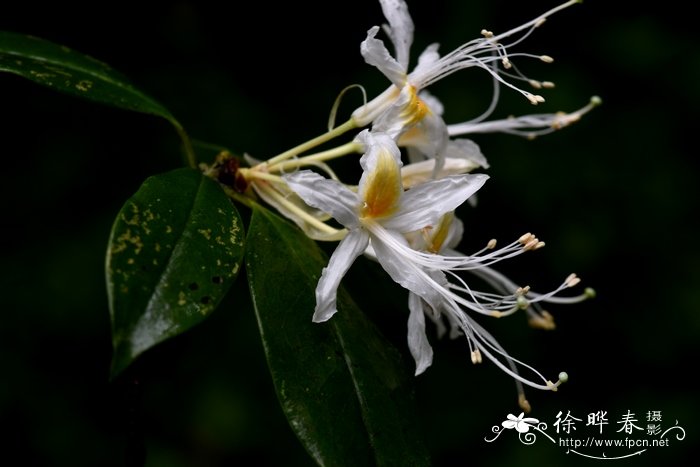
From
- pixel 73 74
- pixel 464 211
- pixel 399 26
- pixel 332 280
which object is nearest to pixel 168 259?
pixel 332 280

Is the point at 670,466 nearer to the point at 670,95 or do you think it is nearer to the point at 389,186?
the point at 670,95

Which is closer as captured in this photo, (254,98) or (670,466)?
(670,466)

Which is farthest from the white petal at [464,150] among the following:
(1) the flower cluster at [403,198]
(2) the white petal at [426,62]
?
(2) the white petal at [426,62]

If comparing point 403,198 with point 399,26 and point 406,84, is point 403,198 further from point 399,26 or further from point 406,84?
point 399,26

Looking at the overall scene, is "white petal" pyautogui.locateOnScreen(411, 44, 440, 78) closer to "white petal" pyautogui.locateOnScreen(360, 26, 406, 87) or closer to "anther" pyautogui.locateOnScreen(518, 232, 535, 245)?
"white petal" pyautogui.locateOnScreen(360, 26, 406, 87)

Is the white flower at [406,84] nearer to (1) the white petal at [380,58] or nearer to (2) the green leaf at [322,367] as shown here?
(1) the white petal at [380,58]

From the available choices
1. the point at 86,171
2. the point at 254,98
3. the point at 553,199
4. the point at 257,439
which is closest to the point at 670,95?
the point at 553,199

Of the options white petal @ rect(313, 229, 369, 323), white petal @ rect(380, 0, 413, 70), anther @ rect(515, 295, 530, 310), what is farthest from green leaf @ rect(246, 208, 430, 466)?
white petal @ rect(380, 0, 413, 70)
